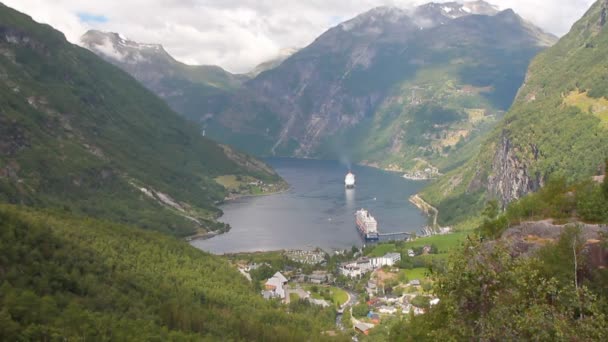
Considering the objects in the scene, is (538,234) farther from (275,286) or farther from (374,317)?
(275,286)

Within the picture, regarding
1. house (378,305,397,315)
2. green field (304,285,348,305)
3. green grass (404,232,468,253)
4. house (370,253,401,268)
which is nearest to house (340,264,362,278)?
house (370,253,401,268)

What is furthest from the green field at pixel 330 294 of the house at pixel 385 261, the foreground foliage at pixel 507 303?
the foreground foliage at pixel 507 303

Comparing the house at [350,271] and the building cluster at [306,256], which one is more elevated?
the building cluster at [306,256]

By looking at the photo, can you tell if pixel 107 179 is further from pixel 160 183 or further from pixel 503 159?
pixel 503 159

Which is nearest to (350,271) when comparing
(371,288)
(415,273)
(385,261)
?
(385,261)

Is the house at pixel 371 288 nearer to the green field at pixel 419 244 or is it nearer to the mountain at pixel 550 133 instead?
the green field at pixel 419 244

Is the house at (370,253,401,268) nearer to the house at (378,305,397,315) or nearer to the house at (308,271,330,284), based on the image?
the house at (308,271,330,284)
